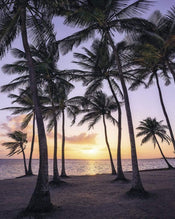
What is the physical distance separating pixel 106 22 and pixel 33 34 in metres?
4.19

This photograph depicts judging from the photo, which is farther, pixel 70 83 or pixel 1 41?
pixel 70 83

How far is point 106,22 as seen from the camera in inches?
381

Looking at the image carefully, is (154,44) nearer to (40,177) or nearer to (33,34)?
(33,34)

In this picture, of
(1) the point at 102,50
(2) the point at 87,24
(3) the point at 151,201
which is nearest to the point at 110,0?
(2) the point at 87,24

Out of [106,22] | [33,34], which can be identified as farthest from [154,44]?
[33,34]

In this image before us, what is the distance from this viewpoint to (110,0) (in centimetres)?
906

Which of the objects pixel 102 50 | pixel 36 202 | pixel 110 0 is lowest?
pixel 36 202

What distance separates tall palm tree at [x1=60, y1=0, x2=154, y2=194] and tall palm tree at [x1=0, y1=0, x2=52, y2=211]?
1574mm

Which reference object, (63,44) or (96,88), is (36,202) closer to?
(63,44)

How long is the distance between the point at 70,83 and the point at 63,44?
4.45 metres


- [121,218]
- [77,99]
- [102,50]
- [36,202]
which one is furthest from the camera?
[77,99]

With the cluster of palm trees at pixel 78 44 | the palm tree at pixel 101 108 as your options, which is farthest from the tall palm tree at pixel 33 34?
the palm tree at pixel 101 108

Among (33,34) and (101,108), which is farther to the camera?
(101,108)

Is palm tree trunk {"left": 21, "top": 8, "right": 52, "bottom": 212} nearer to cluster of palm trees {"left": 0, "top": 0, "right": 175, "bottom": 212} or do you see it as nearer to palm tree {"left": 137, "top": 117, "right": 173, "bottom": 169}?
cluster of palm trees {"left": 0, "top": 0, "right": 175, "bottom": 212}
